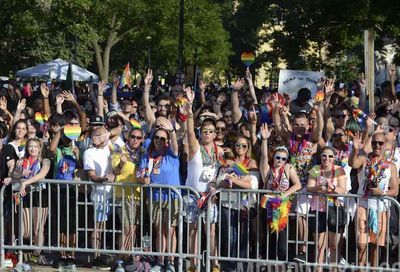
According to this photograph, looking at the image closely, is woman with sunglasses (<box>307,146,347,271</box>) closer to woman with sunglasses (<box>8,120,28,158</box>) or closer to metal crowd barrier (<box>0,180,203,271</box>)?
metal crowd barrier (<box>0,180,203,271</box>)

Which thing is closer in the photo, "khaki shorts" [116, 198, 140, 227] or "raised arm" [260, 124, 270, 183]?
"raised arm" [260, 124, 270, 183]

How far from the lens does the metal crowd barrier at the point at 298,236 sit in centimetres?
1011

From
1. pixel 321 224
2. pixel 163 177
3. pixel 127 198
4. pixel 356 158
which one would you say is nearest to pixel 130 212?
pixel 127 198

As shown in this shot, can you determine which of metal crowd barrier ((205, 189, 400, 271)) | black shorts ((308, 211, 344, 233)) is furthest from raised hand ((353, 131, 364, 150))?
black shorts ((308, 211, 344, 233))

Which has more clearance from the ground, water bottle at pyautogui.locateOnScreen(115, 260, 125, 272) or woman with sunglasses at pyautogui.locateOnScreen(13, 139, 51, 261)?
woman with sunglasses at pyautogui.locateOnScreen(13, 139, 51, 261)

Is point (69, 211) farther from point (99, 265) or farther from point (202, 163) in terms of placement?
point (202, 163)

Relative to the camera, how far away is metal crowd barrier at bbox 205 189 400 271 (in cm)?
1011

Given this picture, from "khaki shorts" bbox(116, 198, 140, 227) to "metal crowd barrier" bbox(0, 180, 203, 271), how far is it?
0.01 m

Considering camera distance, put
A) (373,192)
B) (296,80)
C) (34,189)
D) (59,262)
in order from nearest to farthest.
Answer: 1. (373,192)
2. (34,189)
3. (59,262)
4. (296,80)

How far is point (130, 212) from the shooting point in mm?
10750

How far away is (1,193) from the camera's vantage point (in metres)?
10.7

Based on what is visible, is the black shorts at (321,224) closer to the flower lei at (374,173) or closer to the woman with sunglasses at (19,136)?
the flower lei at (374,173)

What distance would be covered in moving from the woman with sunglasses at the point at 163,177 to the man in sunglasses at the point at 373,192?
2011 millimetres

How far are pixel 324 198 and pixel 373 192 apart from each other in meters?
0.52
